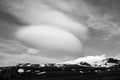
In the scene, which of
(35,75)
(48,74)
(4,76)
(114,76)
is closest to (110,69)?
(114,76)

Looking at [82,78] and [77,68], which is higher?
[77,68]

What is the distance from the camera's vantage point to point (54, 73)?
9219 mm

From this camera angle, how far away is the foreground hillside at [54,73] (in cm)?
796

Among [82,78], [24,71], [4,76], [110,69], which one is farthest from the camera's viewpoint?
[110,69]

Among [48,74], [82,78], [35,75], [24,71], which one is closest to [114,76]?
[82,78]

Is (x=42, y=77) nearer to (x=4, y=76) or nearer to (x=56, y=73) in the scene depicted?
(x=56, y=73)

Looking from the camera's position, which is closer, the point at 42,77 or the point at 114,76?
the point at 42,77

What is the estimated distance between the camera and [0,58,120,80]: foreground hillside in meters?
7.96

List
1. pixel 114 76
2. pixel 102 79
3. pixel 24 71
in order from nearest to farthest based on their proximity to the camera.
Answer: pixel 24 71 < pixel 102 79 < pixel 114 76

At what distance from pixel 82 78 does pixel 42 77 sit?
10.3 ft

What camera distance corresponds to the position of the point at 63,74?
31.1 ft

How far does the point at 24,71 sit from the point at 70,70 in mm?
3715

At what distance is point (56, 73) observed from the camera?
9.28 m

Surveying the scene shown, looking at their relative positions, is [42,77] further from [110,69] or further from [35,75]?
[110,69]
